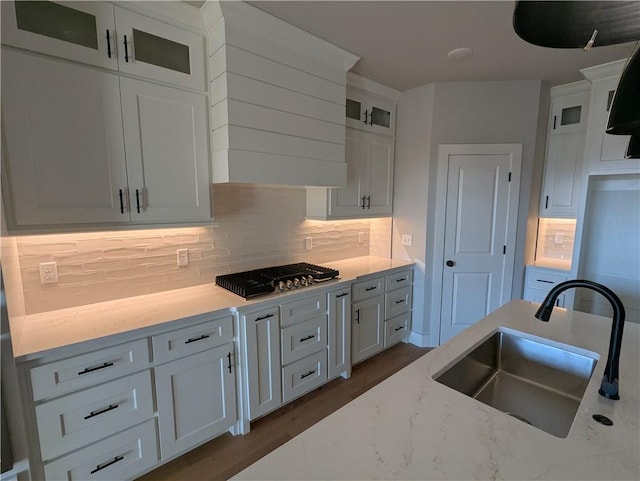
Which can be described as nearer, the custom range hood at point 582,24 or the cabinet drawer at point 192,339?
the custom range hood at point 582,24

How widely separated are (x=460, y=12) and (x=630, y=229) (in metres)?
2.62

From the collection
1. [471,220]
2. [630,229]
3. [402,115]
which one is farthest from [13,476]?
[630,229]

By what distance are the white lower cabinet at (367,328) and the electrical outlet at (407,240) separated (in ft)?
2.42

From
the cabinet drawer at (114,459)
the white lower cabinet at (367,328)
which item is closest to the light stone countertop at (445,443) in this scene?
the cabinet drawer at (114,459)

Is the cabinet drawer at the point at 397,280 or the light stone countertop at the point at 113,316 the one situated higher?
the light stone countertop at the point at 113,316

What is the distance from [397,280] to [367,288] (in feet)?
1.59

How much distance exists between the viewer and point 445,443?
87cm

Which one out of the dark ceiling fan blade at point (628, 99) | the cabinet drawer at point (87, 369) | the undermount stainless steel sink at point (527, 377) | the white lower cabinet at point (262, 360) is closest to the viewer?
the dark ceiling fan blade at point (628, 99)

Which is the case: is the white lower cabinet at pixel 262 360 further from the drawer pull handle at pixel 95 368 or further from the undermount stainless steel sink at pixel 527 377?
the undermount stainless steel sink at pixel 527 377

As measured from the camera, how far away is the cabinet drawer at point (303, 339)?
2293mm

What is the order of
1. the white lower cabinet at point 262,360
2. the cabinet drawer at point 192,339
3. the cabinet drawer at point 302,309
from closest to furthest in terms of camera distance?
the cabinet drawer at point 192,339 → the white lower cabinet at point 262,360 → the cabinet drawer at point 302,309

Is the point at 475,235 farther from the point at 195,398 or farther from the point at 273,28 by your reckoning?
the point at 195,398

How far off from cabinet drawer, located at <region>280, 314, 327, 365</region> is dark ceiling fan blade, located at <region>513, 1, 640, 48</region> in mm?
2057

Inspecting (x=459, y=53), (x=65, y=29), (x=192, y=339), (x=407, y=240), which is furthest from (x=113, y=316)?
(x=459, y=53)
